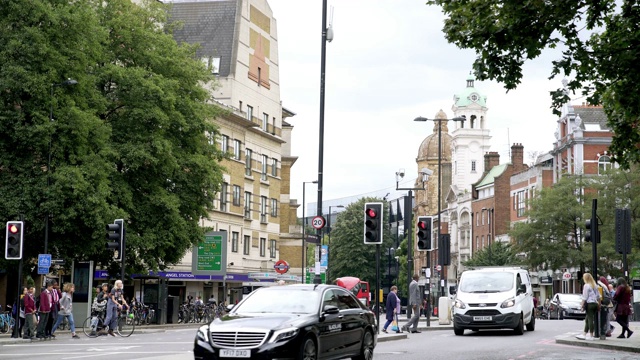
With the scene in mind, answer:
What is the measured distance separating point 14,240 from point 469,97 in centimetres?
13846

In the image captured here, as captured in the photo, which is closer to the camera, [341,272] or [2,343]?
[2,343]

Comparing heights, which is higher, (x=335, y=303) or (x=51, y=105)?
(x=51, y=105)

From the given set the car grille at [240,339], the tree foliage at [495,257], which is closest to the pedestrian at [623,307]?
the car grille at [240,339]

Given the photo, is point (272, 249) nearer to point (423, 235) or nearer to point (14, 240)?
point (423, 235)

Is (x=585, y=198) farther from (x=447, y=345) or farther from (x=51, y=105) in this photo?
(x=447, y=345)

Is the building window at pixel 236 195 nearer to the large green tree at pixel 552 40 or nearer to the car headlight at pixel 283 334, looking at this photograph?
the large green tree at pixel 552 40

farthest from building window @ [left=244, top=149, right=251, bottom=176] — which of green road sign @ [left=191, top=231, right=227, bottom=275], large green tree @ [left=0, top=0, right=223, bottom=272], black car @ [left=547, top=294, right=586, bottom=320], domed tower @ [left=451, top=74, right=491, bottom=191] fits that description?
domed tower @ [left=451, top=74, right=491, bottom=191]

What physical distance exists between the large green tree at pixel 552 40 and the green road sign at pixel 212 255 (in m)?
39.2

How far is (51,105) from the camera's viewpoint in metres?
40.4

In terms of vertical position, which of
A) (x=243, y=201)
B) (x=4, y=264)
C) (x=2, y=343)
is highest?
(x=243, y=201)

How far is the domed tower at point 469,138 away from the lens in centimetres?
15212

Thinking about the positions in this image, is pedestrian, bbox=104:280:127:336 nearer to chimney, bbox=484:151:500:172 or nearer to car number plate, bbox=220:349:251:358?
car number plate, bbox=220:349:251:358

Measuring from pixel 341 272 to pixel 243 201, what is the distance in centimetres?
4574

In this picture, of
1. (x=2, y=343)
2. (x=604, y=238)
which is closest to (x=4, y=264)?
(x=2, y=343)
